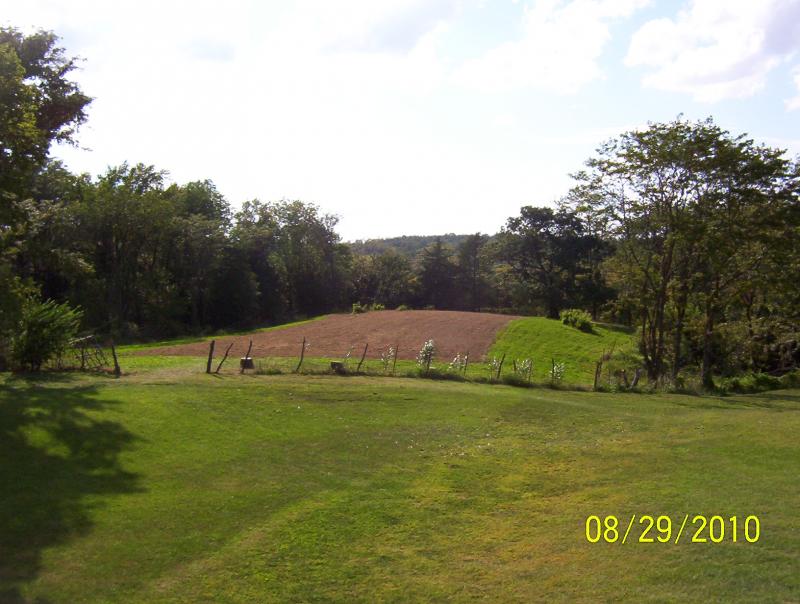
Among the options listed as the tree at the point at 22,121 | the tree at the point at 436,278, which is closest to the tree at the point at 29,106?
the tree at the point at 22,121

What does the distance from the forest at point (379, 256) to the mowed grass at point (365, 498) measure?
8.64 meters

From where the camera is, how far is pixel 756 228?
98.6 ft

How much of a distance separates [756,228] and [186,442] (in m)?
26.9

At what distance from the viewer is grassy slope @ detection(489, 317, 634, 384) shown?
142 feet

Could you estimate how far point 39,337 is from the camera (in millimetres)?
23359

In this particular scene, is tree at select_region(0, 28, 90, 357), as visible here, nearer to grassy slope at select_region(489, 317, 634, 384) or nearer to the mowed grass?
the mowed grass

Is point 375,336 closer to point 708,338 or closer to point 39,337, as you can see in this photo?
point 708,338

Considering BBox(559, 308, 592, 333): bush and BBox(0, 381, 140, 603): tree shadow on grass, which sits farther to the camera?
BBox(559, 308, 592, 333): bush

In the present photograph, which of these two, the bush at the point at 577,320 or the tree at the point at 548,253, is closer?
the bush at the point at 577,320

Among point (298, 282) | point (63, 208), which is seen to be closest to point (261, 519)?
point (63, 208)

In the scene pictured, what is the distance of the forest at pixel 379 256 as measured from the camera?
80.3 ft

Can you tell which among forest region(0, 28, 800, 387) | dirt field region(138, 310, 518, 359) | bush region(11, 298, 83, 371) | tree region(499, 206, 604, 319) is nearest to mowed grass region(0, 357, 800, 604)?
bush region(11, 298, 83, 371)

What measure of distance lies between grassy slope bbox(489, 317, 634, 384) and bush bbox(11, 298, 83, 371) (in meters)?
25.1

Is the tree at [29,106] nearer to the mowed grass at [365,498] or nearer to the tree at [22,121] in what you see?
the tree at [22,121]
